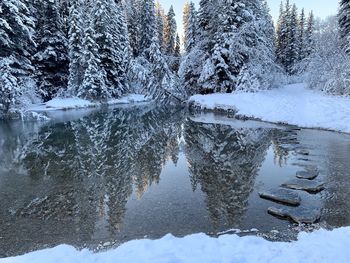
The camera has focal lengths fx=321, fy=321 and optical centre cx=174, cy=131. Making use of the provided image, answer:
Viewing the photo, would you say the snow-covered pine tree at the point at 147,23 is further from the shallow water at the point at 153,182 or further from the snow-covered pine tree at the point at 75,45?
the shallow water at the point at 153,182

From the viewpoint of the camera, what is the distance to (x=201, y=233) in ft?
16.5

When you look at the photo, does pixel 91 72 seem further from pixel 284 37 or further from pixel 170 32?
pixel 284 37

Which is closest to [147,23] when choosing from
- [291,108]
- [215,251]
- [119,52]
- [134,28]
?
[134,28]

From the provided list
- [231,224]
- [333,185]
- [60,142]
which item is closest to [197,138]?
[60,142]

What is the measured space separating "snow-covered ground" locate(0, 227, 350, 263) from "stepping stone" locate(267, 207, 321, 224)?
2.33ft

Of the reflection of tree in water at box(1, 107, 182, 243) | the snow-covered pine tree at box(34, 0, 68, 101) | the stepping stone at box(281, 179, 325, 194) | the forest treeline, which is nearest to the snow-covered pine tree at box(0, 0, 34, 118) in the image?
the forest treeline

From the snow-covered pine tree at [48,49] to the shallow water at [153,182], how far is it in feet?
57.7

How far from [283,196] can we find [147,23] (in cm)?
3904

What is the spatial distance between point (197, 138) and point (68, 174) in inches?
250

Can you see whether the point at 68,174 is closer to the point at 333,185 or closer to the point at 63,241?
the point at 63,241

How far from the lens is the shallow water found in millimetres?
5461

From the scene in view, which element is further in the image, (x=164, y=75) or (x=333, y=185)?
(x=164, y=75)

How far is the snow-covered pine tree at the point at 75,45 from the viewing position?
1205 inches

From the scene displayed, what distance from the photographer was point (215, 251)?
4352mm
